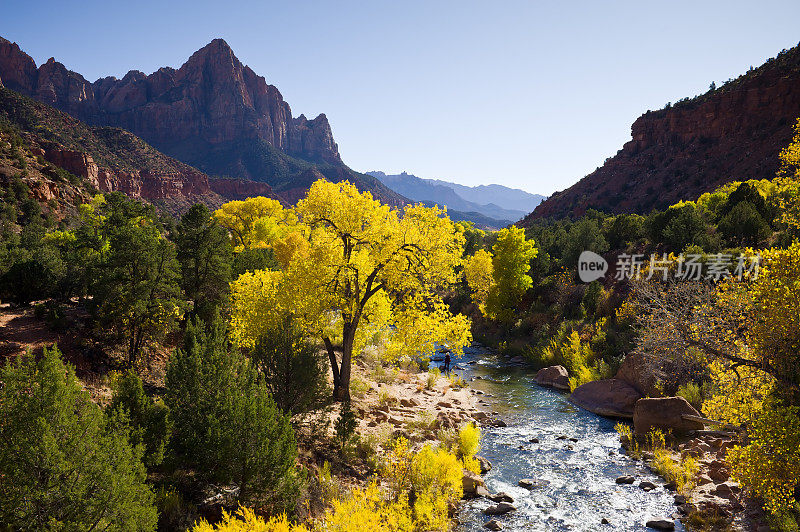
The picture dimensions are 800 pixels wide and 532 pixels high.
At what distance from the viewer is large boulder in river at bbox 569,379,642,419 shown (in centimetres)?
2034

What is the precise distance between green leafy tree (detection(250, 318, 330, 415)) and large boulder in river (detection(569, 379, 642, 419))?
1499 cm

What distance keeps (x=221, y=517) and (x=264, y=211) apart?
49.5 meters

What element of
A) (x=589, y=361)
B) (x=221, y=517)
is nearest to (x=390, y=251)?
(x=221, y=517)

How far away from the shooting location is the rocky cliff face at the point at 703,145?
2904 inches

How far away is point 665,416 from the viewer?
1714 centimetres

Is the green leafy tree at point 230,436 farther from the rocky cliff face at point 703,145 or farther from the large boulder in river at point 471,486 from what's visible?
the rocky cliff face at point 703,145

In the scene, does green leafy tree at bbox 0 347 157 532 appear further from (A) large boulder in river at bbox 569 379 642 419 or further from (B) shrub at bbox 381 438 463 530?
(A) large boulder in river at bbox 569 379 642 419

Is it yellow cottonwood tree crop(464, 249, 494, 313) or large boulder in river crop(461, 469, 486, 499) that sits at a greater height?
yellow cottonwood tree crop(464, 249, 494, 313)

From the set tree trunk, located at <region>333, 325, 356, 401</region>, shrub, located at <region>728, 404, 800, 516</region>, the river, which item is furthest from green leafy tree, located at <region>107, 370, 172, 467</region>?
shrub, located at <region>728, 404, 800, 516</region>

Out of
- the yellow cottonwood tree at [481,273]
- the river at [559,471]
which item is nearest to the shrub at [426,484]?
the river at [559,471]

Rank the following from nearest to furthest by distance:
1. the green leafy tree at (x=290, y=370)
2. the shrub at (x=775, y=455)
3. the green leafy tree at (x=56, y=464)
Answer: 1. the green leafy tree at (x=56, y=464)
2. the shrub at (x=775, y=455)
3. the green leafy tree at (x=290, y=370)

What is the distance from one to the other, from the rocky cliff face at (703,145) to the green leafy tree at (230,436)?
282ft

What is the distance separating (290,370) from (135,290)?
8323 millimetres

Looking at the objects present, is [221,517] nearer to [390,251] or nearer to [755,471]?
[390,251]
